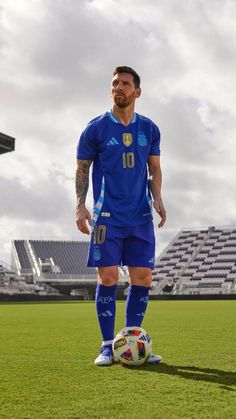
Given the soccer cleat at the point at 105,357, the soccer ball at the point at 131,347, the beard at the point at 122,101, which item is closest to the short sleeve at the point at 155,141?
the beard at the point at 122,101

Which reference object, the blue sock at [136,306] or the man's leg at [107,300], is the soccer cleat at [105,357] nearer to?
the man's leg at [107,300]

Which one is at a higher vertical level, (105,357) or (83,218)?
(83,218)

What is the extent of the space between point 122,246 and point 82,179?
1.91 feet

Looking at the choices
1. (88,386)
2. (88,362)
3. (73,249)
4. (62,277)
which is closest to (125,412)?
(88,386)

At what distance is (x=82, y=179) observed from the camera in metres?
3.92

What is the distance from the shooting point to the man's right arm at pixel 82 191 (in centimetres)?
386

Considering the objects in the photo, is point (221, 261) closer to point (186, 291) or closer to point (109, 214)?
point (186, 291)

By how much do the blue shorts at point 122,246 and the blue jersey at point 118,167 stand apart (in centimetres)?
5

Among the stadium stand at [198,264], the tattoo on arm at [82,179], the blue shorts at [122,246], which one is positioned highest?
the stadium stand at [198,264]

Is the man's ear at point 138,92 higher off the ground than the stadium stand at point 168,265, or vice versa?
the stadium stand at point 168,265

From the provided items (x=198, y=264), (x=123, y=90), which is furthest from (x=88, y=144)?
(x=198, y=264)

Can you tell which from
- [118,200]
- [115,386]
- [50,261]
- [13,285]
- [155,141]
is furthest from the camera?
[50,261]

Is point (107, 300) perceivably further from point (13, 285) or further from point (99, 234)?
point (13, 285)

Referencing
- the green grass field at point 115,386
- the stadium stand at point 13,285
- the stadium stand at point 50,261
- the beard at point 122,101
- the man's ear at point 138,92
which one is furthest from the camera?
the stadium stand at point 50,261
